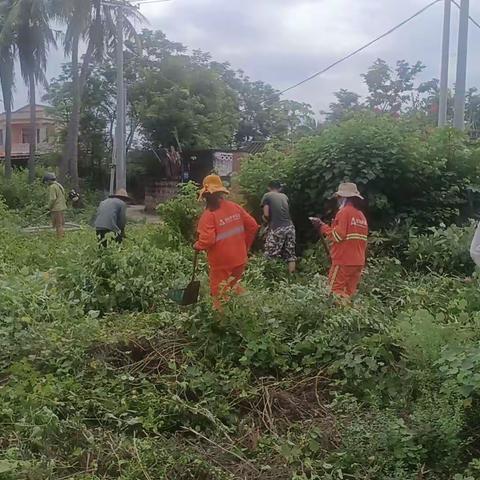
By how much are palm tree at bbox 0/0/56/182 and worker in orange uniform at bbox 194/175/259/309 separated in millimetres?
23768

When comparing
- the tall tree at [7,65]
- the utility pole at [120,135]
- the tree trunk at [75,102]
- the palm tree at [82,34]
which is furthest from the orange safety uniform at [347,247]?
the tall tree at [7,65]

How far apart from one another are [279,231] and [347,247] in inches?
103

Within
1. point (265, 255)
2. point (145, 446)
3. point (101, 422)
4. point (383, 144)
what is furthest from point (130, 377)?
point (383, 144)

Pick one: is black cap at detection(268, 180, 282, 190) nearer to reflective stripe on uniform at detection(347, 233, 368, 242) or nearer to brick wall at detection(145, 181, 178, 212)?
reflective stripe on uniform at detection(347, 233, 368, 242)

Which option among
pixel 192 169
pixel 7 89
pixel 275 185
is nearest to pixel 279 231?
pixel 275 185

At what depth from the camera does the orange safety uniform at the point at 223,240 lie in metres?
6.74

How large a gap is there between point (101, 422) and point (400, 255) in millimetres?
6379

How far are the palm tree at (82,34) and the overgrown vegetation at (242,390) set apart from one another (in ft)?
73.8

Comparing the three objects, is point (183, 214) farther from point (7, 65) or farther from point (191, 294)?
point (7, 65)

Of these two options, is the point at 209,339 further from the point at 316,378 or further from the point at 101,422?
the point at 101,422

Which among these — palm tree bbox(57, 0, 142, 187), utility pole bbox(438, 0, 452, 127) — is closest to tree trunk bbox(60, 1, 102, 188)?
palm tree bbox(57, 0, 142, 187)

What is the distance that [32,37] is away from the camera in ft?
96.5

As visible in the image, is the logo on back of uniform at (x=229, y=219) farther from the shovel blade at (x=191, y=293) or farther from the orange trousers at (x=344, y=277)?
the orange trousers at (x=344, y=277)

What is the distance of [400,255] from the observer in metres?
9.63
